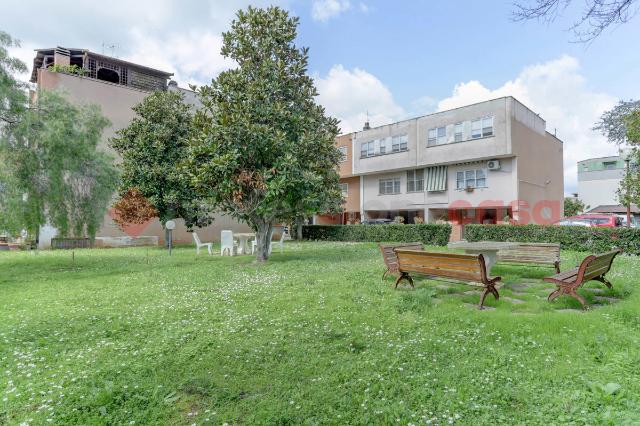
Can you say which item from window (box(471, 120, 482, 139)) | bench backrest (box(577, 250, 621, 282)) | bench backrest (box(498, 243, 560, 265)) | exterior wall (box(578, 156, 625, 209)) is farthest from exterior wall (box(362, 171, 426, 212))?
exterior wall (box(578, 156, 625, 209))

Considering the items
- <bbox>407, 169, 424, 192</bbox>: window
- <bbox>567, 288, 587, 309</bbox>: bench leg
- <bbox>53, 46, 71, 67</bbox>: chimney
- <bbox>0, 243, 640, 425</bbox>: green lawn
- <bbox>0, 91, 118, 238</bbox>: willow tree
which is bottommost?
<bbox>0, 243, 640, 425</bbox>: green lawn

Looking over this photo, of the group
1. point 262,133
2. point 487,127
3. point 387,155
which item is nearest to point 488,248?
point 262,133

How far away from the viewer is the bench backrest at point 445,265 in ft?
21.1

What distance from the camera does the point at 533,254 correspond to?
9.48 metres

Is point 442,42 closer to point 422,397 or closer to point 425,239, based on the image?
point 422,397

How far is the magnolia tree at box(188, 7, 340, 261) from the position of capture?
12.4 metres

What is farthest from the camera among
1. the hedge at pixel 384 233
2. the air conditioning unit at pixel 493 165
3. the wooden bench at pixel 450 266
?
the air conditioning unit at pixel 493 165

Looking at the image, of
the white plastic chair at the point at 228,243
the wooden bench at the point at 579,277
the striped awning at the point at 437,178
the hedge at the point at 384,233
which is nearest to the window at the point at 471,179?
the striped awning at the point at 437,178

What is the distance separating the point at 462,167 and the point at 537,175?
548 cm

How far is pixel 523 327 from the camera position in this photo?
4984 mm

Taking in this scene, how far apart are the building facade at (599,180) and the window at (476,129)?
104 feet

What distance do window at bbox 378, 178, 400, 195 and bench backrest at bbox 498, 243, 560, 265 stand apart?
22.4m

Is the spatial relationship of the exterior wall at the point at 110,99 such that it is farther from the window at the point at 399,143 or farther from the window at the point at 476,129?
the window at the point at 476,129

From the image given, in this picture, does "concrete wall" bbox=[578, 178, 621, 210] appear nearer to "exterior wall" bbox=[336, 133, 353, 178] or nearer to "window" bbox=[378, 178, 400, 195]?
"window" bbox=[378, 178, 400, 195]
